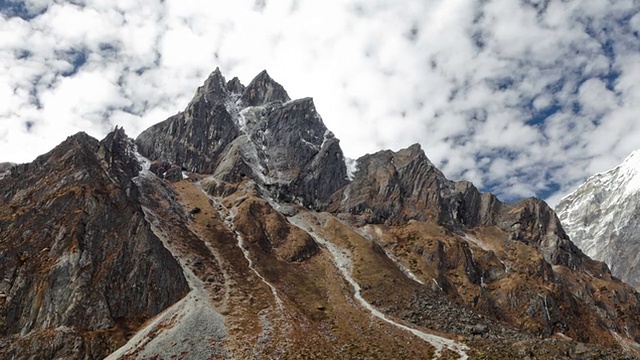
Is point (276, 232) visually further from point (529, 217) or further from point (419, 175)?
point (529, 217)

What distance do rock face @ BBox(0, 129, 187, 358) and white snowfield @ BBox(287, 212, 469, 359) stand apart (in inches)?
1258

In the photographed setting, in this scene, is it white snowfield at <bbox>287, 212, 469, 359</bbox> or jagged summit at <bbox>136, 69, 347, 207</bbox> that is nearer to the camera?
white snowfield at <bbox>287, 212, 469, 359</bbox>

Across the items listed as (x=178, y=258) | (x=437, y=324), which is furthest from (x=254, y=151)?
(x=437, y=324)

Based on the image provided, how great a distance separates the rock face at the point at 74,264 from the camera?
57.4 meters

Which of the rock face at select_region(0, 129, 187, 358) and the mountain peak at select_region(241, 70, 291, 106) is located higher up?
the mountain peak at select_region(241, 70, 291, 106)

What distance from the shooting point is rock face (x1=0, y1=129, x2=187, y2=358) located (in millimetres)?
57406

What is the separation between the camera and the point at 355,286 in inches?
3420

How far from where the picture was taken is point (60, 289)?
62.4m

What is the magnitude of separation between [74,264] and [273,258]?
3939 cm

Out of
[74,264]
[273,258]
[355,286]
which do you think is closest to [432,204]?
[355,286]

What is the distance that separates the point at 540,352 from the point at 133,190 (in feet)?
276

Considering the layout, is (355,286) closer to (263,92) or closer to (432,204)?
(432,204)

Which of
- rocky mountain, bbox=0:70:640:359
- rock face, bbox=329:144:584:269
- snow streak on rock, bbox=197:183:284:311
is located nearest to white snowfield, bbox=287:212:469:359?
rocky mountain, bbox=0:70:640:359

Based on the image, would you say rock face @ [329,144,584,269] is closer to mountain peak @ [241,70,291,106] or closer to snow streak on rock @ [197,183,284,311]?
snow streak on rock @ [197,183,284,311]
